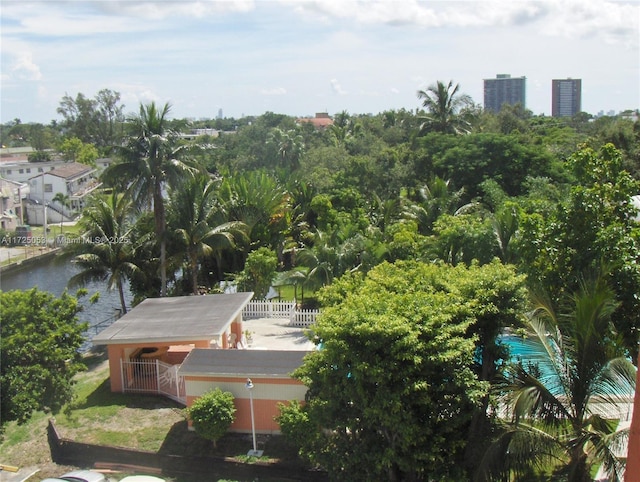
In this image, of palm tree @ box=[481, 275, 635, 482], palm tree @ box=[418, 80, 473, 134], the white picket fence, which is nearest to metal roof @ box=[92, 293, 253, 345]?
the white picket fence

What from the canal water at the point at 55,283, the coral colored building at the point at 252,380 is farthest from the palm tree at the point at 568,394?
the canal water at the point at 55,283

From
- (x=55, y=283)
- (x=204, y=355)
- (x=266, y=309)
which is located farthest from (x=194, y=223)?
(x=55, y=283)

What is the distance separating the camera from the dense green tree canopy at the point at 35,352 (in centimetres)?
1017

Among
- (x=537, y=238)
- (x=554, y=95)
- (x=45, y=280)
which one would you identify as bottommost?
(x=45, y=280)

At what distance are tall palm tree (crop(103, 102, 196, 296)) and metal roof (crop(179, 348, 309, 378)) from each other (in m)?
8.15

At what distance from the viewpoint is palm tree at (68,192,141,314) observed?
2034 centimetres

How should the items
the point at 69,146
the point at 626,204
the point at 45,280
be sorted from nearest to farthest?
1. the point at 626,204
2. the point at 45,280
3. the point at 69,146

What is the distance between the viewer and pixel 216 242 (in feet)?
69.6

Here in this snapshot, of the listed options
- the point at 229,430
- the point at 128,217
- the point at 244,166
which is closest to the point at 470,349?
the point at 229,430

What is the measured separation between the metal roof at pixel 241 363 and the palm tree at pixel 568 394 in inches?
213

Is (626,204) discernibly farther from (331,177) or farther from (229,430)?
(331,177)

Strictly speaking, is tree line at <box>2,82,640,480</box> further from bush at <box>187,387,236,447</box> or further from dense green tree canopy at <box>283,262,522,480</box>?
bush at <box>187,387,236,447</box>

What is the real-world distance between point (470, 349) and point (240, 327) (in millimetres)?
10220

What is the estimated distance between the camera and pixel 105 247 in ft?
66.6
